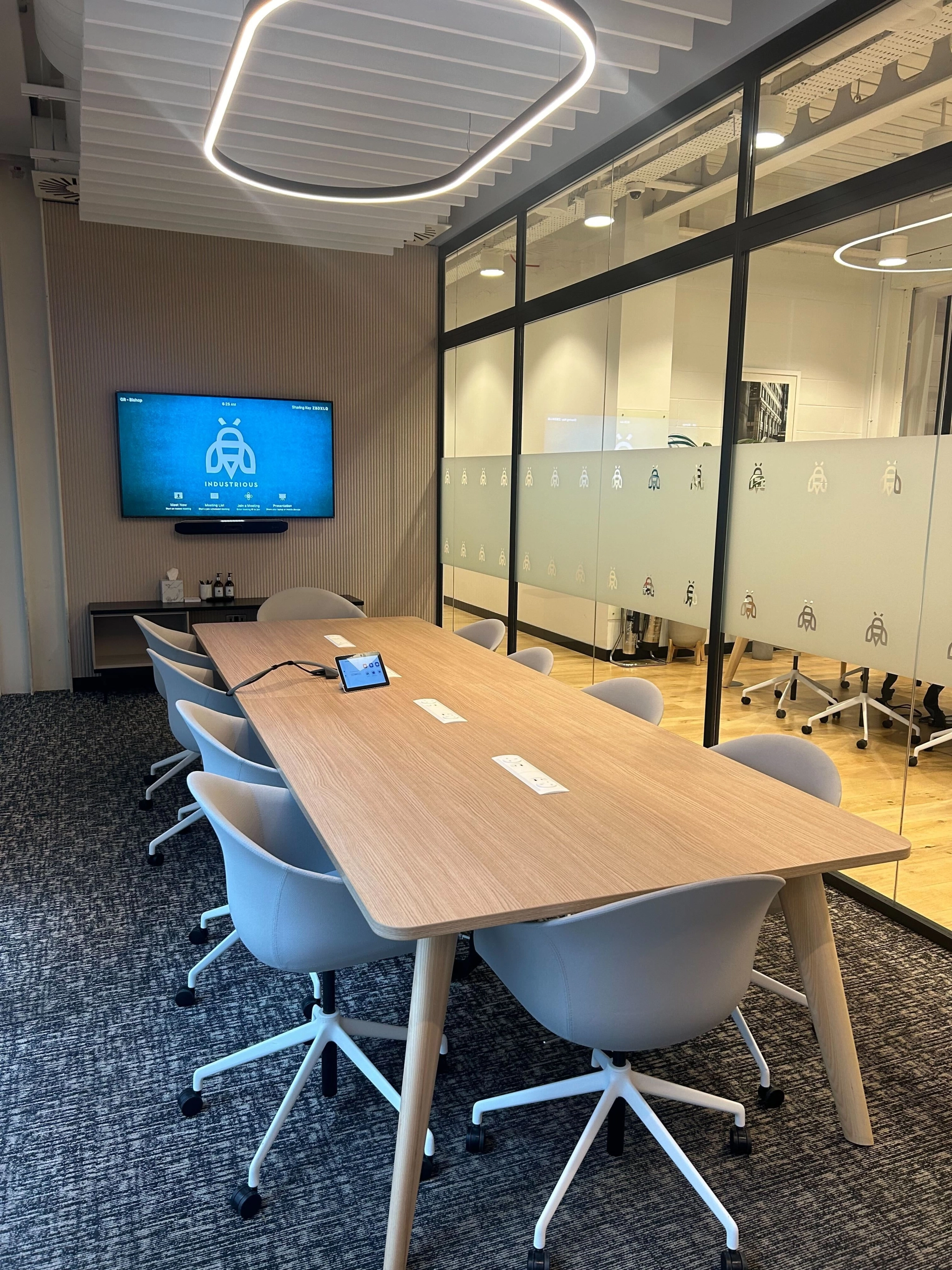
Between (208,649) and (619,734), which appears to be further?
(208,649)

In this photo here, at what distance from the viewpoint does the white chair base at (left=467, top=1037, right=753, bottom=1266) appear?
1879mm

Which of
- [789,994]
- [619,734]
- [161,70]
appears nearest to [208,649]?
[619,734]

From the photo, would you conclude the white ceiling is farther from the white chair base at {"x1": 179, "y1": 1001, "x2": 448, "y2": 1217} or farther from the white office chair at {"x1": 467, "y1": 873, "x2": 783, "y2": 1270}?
the white chair base at {"x1": 179, "y1": 1001, "x2": 448, "y2": 1217}

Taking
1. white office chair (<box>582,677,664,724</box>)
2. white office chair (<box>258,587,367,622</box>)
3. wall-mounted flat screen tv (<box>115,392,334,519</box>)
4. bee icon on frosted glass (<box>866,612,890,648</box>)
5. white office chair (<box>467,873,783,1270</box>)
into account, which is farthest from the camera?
wall-mounted flat screen tv (<box>115,392,334,519</box>)

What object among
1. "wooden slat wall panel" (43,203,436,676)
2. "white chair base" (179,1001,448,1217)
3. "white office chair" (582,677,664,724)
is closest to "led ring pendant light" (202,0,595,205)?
"white office chair" (582,677,664,724)

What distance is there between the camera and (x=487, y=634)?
4.91 m

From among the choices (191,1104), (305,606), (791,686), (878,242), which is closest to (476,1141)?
(191,1104)

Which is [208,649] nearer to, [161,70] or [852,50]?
[161,70]

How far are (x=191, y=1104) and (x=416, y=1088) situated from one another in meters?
0.77

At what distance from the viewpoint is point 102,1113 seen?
7.32 feet

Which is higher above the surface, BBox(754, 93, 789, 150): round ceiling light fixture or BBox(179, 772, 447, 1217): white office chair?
BBox(754, 93, 789, 150): round ceiling light fixture

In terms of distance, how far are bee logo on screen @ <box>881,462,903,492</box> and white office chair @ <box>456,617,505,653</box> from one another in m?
2.06

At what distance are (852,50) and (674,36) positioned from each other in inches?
30.5

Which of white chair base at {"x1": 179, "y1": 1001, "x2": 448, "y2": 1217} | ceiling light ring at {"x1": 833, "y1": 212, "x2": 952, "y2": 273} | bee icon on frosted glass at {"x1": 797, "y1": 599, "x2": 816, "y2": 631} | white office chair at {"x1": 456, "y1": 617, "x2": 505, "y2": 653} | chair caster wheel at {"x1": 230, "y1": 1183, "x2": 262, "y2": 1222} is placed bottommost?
chair caster wheel at {"x1": 230, "y1": 1183, "x2": 262, "y2": 1222}
